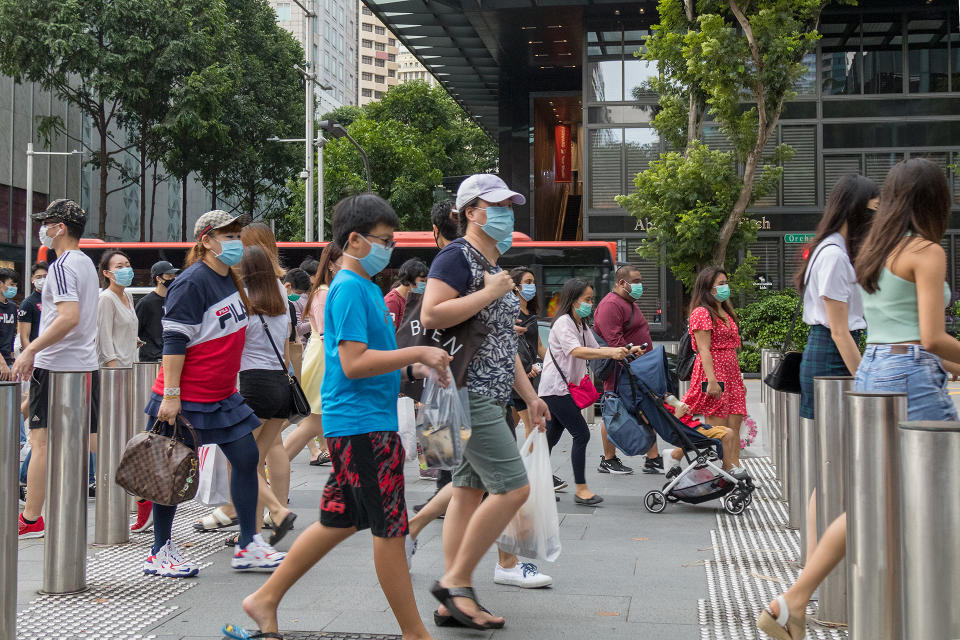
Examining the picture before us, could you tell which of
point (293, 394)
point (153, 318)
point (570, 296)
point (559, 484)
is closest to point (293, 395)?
point (293, 394)

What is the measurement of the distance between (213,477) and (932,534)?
14.5ft

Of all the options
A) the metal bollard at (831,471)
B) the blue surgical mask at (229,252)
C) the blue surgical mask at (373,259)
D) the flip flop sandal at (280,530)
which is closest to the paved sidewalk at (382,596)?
the flip flop sandal at (280,530)

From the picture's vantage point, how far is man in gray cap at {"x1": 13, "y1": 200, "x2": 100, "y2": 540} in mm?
5910

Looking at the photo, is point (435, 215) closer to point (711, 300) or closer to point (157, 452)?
point (157, 452)

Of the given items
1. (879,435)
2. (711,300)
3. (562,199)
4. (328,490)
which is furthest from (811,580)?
(562,199)

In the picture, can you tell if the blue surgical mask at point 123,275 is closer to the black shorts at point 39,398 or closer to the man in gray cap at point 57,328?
the man in gray cap at point 57,328

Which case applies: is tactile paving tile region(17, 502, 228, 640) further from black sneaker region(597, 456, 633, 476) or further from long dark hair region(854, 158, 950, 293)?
black sneaker region(597, 456, 633, 476)

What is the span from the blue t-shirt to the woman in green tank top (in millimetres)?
1640

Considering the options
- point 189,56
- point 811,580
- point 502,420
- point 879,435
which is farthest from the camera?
point 189,56

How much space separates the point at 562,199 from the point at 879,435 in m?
31.4

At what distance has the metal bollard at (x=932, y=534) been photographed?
257 cm

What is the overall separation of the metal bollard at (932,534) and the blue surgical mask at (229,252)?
3.58 m

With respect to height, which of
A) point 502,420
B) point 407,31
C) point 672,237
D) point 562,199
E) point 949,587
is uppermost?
point 407,31

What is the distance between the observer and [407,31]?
29.0 m
